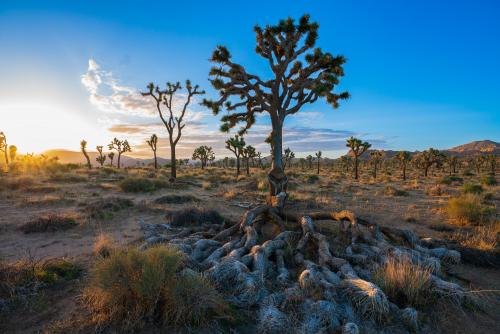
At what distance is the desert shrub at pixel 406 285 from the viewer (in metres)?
4.20

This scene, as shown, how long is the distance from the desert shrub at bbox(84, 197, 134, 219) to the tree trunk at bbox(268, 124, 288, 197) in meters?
6.25

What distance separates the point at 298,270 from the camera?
520 centimetres

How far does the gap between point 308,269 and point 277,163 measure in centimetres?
554

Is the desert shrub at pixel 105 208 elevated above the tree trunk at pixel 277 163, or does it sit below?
below

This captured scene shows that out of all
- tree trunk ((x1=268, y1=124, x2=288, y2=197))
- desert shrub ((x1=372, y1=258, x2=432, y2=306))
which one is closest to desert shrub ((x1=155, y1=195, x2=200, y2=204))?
tree trunk ((x1=268, y1=124, x2=288, y2=197))

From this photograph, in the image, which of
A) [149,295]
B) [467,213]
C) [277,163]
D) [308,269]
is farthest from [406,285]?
[467,213]

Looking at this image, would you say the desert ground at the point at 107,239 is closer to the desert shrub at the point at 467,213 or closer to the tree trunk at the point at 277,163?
the desert shrub at the point at 467,213

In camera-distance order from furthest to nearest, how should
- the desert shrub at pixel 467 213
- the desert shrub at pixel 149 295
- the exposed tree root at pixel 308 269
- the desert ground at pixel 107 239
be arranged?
the desert shrub at pixel 467 213, the desert ground at pixel 107 239, the exposed tree root at pixel 308 269, the desert shrub at pixel 149 295

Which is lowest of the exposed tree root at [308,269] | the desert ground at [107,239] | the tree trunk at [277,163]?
the desert ground at [107,239]

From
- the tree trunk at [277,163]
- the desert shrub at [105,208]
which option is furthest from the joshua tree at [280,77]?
the desert shrub at [105,208]

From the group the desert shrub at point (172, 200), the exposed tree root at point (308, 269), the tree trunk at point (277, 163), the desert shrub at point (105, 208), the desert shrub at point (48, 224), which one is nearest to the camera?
the exposed tree root at point (308, 269)

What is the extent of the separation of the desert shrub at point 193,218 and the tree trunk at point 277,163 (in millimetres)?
2256

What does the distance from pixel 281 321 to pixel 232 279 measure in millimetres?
1164

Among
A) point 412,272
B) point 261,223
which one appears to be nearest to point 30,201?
point 261,223
